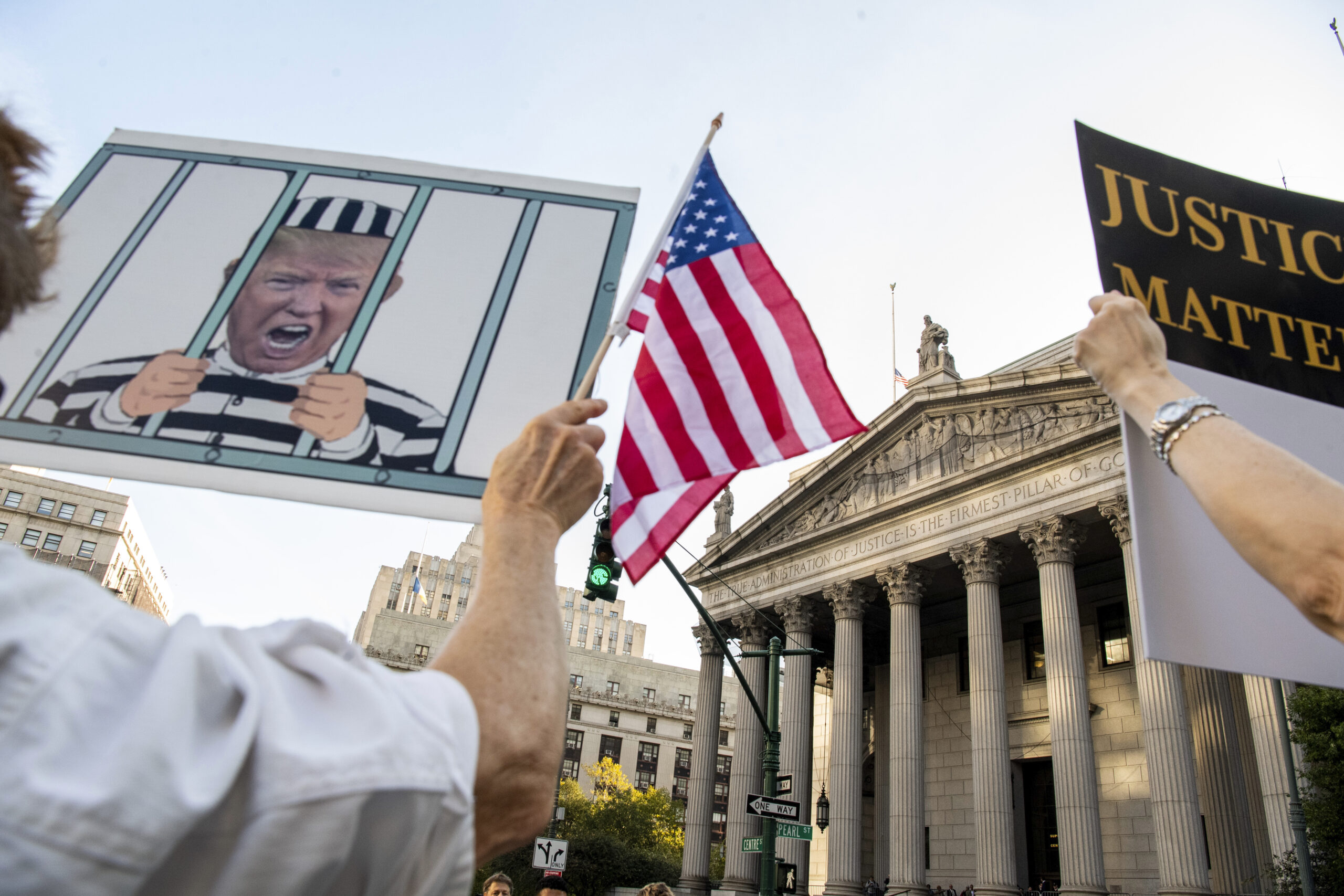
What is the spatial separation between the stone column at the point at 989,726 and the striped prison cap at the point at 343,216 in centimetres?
2335

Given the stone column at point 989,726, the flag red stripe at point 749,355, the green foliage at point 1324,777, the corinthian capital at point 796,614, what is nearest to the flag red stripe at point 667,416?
the flag red stripe at point 749,355

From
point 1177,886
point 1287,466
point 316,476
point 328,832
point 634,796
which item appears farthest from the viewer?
point 634,796

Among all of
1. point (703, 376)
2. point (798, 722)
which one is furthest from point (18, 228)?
point (798, 722)

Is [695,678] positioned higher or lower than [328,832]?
higher

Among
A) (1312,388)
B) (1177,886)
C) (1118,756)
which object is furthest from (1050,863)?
(1312,388)

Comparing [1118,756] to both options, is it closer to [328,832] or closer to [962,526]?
[962,526]

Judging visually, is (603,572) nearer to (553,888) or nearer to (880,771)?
(553,888)

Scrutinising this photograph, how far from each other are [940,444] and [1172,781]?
11.3m

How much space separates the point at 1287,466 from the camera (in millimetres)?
1939

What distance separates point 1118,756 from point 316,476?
2866 cm

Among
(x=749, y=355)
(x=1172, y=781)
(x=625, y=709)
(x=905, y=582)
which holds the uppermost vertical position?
(x=625, y=709)

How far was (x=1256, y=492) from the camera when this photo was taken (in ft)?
6.39

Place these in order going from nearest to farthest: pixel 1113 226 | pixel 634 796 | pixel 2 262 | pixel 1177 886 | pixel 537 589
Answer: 1. pixel 2 262
2. pixel 537 589
3. pixel 1113 226
4. pixel 1177 886
5. pixel 634 796

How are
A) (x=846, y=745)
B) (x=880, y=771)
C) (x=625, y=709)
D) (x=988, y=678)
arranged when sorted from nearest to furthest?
(x=988, y=678), (x=846, y=745), (x=880, y=771), (x=625, y=709)
